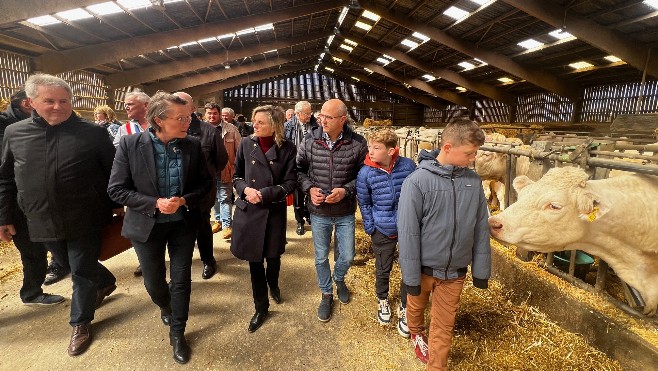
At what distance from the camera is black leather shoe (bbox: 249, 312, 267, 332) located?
113 inches

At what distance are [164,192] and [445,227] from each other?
199 centimetres

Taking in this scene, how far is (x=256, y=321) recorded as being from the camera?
290cm

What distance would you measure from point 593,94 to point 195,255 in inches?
716

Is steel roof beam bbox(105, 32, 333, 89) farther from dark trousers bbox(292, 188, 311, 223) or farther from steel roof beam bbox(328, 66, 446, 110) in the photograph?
steel roof beam bbox(328, 66, 446, 110)

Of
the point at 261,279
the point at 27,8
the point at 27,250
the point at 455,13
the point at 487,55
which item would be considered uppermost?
the point at 455,13

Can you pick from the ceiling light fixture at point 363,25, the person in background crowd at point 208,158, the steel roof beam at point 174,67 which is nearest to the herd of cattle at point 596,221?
the person in background crowd at point 208,158

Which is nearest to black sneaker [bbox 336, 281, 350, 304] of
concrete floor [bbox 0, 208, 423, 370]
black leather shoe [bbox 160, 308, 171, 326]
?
concrete floor [bbox 0, 208, 423, 370]

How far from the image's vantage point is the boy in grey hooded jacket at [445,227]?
2.04 meters

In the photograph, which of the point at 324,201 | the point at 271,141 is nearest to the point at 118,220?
the point at 271,141

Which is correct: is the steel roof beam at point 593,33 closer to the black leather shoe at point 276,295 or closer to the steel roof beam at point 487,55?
the steel roof beam at point 487,55

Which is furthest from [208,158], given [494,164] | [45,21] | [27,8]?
[45,21]

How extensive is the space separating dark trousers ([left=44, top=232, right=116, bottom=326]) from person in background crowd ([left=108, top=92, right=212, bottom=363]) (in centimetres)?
54

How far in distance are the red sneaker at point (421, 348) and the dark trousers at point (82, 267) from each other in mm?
2668

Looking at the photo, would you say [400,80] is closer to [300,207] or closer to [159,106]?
[300,207]
